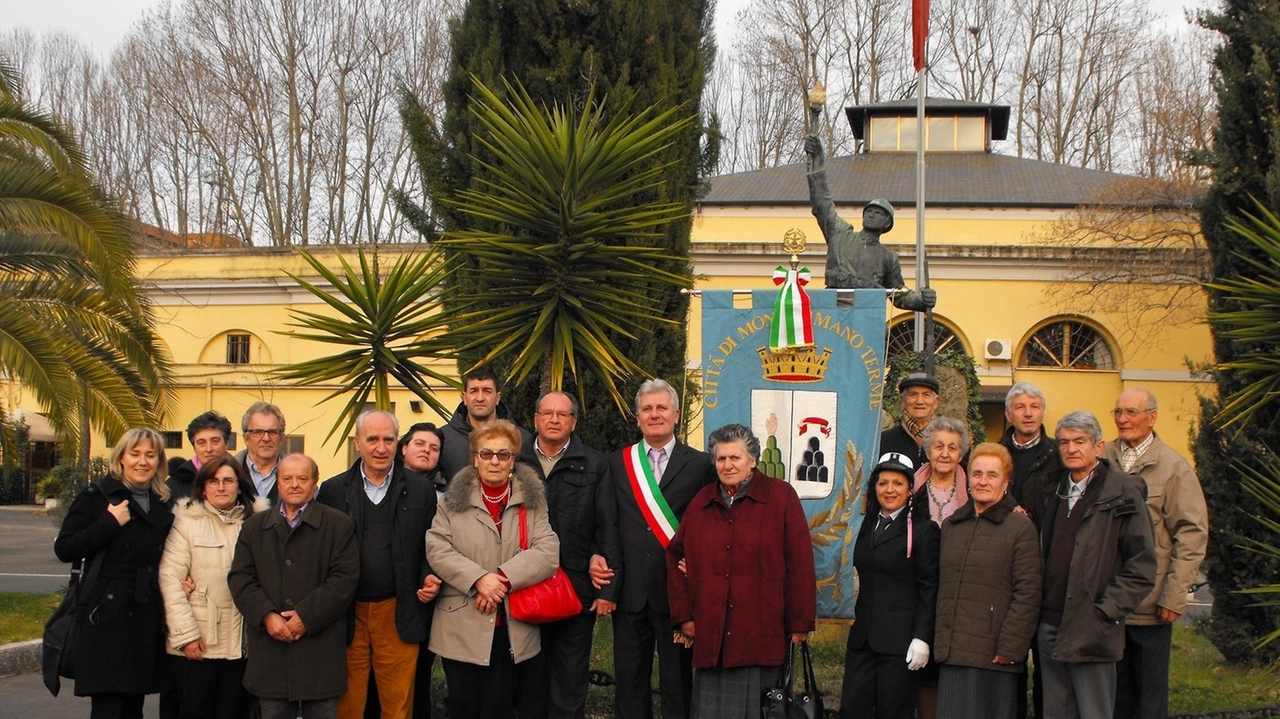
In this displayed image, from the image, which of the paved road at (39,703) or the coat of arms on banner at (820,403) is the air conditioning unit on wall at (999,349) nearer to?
the coat of arms on banner at (820,403)

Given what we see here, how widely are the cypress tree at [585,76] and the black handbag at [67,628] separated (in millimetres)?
3582

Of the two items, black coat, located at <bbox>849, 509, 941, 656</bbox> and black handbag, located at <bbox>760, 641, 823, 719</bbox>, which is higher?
black coat, located at <bbox>849, 509, 941, 656</bbox>

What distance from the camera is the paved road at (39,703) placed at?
7051 mm

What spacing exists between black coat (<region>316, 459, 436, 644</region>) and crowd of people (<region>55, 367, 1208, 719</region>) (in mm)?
11

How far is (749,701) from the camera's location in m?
5.21

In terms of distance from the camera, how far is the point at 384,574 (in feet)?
17.9

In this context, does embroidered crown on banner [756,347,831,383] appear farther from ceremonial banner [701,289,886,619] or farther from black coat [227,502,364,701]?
black coat [227,502,364,701]

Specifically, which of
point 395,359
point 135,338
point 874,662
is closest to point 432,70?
point 135,338

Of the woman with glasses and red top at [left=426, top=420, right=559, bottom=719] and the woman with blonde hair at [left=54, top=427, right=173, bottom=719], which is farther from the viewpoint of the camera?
the woman with glasses and red top at [left=426, top=420, right=559, bottom=719]

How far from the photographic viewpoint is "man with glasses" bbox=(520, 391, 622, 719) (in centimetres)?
561

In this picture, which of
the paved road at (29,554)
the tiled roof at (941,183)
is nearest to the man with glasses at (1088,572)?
the paved road at (29,554)

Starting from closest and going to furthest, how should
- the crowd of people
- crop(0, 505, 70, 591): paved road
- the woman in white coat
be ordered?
the crowd of people
the woman in white coat
crop(0, 505, 70, 591): paved road

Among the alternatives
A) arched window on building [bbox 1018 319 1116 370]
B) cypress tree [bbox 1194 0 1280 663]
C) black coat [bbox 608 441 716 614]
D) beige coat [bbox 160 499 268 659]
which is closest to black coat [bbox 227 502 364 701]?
beige coat [bbox 160 499 268 659]

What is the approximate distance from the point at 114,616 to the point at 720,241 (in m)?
19.0
